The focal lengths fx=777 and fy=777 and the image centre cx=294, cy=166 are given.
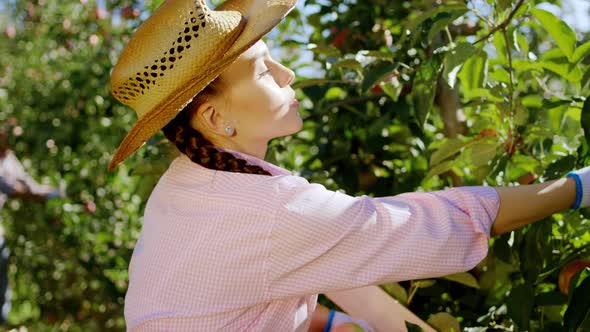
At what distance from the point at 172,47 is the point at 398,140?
101 centimetres

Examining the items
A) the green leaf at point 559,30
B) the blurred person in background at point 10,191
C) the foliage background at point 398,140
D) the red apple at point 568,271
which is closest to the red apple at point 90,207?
the foliage background at point 398,140

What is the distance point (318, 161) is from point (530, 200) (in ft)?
3.98

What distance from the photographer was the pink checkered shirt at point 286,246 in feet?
3.74

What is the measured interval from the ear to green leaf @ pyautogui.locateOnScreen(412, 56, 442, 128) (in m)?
0.39

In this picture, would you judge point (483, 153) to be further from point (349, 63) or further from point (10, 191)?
point (10, 191)

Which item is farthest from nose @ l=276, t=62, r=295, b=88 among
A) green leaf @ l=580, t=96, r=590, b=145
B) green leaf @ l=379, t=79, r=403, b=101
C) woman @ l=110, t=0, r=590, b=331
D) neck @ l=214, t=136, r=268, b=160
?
green leaf @ l=580, t=96, r=590, b=145

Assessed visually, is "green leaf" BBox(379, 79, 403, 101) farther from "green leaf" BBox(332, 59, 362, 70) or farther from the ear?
the ear

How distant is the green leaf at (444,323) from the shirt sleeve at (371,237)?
0.25 meters

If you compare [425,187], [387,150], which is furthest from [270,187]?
[387,150]

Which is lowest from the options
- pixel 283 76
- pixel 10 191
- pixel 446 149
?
pixel 10 191

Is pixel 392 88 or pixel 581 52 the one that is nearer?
pixel 581 52

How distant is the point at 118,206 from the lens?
3.77m

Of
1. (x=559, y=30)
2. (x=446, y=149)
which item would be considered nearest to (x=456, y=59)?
(x=559, y=30)

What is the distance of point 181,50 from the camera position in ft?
4.12
